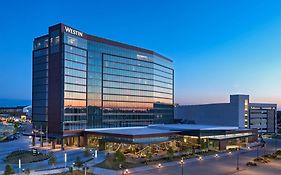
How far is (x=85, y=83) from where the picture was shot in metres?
94.7

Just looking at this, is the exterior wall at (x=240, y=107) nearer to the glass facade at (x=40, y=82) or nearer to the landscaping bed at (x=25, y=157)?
the glass facade at (x=40, y=82)


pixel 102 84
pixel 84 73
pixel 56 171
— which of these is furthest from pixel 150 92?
pixel 56 171

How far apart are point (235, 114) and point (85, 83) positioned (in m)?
71.2

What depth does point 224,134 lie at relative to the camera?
92.7m

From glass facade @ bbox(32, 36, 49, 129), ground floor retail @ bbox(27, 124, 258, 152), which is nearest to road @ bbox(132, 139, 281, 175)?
ground floor retail @ bbox(27, 124, 258, 152)

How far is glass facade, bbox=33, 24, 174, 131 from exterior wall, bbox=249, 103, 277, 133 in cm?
4937

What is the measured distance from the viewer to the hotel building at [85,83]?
88.8 meters

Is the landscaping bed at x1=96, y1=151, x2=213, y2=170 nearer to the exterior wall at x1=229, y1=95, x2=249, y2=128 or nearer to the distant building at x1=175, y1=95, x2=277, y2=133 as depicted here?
the exterior wall at x1=229, y1=95, x2=249, y2=128

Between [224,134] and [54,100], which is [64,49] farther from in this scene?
[224,134]

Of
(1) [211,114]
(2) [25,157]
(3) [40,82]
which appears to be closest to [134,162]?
(2) [25,157]

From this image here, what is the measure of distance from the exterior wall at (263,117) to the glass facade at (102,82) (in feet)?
162

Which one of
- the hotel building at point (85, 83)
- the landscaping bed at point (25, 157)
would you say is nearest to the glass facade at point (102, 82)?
the hotel building at point (85, 83)

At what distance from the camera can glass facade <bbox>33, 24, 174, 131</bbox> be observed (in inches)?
3546

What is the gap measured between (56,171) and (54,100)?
40.4 m
